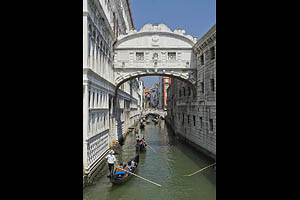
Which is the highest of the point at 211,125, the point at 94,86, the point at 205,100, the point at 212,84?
the point at 212,84

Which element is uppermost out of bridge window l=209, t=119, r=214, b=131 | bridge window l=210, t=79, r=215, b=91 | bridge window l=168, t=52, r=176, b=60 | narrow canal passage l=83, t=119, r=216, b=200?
bridge window l=168, t=52, r=176, b=60

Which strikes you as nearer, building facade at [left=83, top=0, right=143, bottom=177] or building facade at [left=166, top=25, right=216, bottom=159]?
building facade at [left=83, top=0, right=143, bottom=177]

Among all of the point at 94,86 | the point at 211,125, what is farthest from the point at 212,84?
the point at 94,86

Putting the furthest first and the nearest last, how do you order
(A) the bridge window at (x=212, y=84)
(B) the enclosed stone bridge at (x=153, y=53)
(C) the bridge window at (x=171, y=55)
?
(C) the bridge window at (x=171, y=55) → (B) the enclosed stone bridge at (x=153, y=53) → (A) the bridge window at (x=212, y=84)

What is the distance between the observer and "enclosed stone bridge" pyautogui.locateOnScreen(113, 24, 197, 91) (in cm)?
1285

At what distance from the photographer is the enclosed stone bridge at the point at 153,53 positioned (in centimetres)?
1285

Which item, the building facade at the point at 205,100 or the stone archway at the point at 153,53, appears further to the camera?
the stone archway at the point at 153,53

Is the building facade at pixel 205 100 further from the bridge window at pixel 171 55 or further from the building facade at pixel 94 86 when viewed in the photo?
the building facade at pixel 94 86

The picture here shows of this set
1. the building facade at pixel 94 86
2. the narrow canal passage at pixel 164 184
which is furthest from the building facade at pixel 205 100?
the building facade at pixel 94 86

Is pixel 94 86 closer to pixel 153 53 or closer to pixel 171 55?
pixel 153 53

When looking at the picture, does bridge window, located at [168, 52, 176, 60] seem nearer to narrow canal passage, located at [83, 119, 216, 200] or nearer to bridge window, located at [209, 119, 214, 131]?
bridge window, located at [209, 119, 214, 131]

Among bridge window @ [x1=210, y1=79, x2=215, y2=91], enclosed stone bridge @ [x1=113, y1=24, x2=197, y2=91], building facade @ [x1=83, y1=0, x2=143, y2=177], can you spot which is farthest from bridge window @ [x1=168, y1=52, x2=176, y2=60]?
building facade @ [x1=83, y1=0, x2=143, y2=177]

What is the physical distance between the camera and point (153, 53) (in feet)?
42.3
